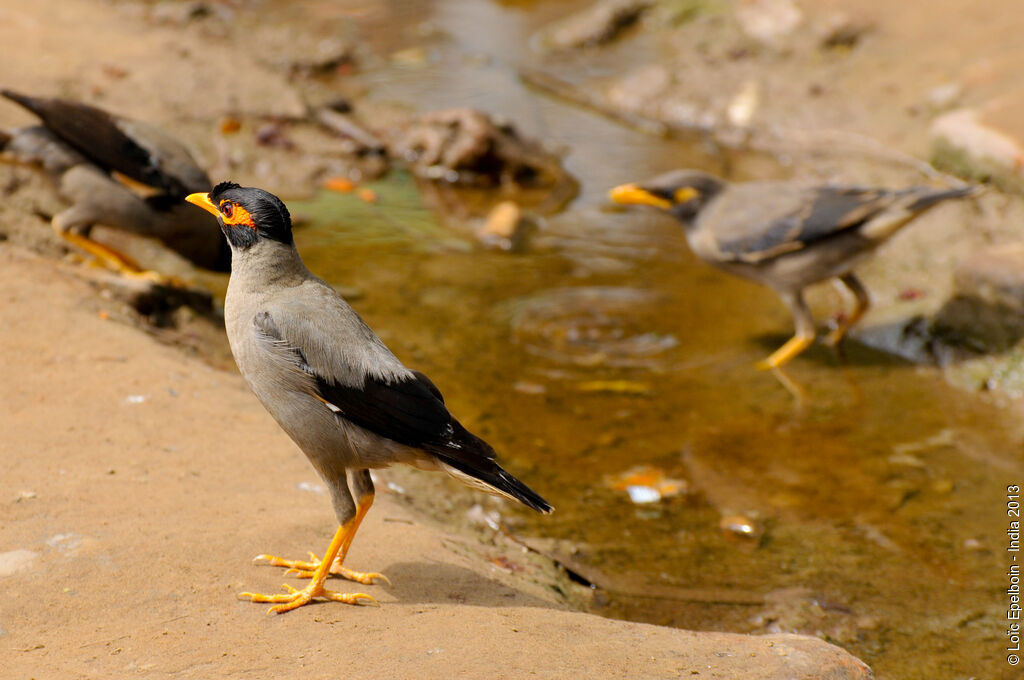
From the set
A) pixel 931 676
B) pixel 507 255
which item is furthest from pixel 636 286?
pixel 931 676

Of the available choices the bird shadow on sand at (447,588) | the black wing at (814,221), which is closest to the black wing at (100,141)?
the bird shadow on sand at (447,588)

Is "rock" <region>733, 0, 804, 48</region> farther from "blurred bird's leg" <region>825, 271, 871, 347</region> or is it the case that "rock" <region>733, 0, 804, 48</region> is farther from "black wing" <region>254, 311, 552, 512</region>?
"black wing" <region>254, 311, 552, 512</region>

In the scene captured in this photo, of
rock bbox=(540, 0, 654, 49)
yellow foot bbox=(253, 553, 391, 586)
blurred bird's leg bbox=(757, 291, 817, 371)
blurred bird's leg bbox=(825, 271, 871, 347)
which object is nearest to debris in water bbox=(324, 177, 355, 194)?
blurred bird's leg bbox=(757, 291, 817, 371)

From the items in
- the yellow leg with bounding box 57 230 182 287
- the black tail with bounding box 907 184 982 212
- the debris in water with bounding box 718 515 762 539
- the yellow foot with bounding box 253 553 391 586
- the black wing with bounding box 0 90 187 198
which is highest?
the black wing with bounding box 0 90 187 198

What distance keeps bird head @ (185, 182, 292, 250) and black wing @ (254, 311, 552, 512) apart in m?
0.34

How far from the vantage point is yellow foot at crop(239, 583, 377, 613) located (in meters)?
3.55

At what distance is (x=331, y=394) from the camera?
3707mm

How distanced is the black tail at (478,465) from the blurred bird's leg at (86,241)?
12.0ft

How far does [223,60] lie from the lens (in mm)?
11000

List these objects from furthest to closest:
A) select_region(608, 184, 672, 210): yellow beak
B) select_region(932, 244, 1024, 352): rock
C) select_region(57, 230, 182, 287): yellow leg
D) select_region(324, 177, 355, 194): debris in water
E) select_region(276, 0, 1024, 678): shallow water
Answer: select_region(324, 177, 355, 194): debris in water
select_region(608, 184, 672, 210): yellow beak
select_region(932, 244, 1024, 352): rock
select_region(57, 230, 182, 287): yellow leg
select_region(276, 0, 1024, 678): shallow water

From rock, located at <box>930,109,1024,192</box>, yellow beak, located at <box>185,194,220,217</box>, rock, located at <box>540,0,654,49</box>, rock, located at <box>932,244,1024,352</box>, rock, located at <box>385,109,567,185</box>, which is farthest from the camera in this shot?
rock, located at <box>540,0,654,49</box>

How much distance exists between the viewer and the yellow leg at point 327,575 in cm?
358

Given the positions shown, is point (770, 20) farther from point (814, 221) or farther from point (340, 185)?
point (340, 185)

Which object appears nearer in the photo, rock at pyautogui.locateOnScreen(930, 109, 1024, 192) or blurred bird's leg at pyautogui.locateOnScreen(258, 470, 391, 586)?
blurred bird's leg at pyautogui.locateOnScreen(258, 470, 391, 586)
